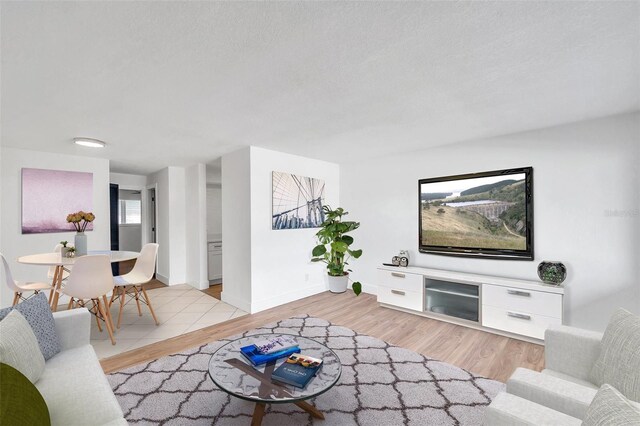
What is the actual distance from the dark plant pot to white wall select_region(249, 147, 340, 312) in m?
2.98

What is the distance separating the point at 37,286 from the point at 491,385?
183 inches

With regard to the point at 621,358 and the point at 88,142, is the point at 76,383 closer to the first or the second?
the point at 621,358

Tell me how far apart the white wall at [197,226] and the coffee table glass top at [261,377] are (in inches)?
137

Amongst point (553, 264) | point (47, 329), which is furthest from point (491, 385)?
point (47, 329)

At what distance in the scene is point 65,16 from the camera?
4.56ft

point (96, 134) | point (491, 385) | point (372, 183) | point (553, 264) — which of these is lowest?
point (491, 385)

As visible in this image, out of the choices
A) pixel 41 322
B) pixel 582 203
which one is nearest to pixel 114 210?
pixel 41 322

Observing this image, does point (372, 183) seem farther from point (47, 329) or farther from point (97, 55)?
point (47, 329)

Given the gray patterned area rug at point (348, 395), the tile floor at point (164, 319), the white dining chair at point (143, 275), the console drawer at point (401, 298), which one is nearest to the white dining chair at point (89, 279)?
the tile floor at point (164, 319)

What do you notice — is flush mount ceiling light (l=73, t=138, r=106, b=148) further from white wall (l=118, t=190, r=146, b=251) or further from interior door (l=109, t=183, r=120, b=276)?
white wall (l=118, t=190, r=146, b=251)

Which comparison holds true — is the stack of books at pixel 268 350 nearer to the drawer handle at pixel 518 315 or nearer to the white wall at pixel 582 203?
the drawer handle at pixel 518 315

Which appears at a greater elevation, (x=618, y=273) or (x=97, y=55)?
(x=97, y=55)

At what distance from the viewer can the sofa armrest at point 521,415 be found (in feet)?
3.50

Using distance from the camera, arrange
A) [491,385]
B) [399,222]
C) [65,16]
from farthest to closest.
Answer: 1. [399,222]
2. [491,385]
3. [65,16]
